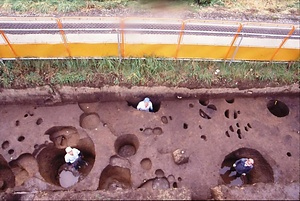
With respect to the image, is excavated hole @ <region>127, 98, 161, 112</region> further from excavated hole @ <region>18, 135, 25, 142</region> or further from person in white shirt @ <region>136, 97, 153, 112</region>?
excavated hole @ <region>18, 135, 25, 142</region>

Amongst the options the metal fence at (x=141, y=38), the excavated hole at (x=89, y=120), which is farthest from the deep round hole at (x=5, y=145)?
the metal fence at (x=141, y=38)

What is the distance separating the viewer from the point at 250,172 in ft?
35.3

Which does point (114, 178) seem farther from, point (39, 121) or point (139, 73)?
point (139, 73)

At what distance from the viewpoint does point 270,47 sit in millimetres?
10750

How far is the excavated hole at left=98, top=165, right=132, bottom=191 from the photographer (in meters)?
10.1

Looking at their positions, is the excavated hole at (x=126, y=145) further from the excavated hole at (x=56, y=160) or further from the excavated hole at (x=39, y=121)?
the excavated hole at (x=39, y=121)

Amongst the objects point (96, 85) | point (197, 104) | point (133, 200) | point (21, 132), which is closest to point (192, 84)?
point (197, 104)

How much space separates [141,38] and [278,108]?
624 cm

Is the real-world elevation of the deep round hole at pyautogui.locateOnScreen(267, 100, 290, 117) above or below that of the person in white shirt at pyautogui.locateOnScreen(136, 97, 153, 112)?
below

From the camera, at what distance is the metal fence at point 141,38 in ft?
33.2

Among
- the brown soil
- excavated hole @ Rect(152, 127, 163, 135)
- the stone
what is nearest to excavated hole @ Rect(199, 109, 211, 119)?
the brown soil

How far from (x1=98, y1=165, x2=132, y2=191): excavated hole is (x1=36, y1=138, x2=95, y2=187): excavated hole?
2.77ft

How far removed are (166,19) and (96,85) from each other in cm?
356

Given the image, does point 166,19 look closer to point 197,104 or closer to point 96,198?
point 197,104
